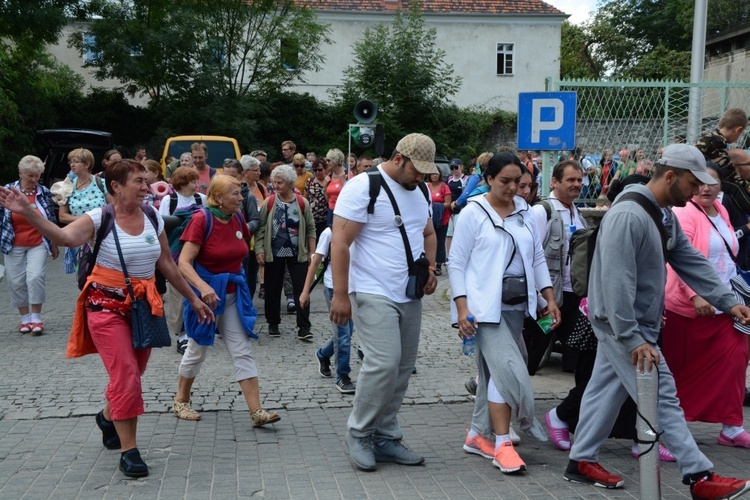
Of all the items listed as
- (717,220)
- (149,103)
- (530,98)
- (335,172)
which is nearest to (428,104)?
(149,103)

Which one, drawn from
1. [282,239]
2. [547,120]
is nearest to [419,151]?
[547,120]

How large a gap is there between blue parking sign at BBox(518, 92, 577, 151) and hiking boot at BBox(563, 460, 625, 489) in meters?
4.80

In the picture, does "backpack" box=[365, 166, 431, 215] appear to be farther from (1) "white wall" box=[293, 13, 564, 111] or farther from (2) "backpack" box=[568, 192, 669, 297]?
(1) "white wall" box=[293, 13, 564, 111]

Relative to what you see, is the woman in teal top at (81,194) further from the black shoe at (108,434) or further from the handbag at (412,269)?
the handbag at (412,269)

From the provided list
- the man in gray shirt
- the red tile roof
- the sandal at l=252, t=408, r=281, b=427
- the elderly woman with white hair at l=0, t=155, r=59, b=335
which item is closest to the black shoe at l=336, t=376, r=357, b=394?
the sandal at l=252, t=408, r=281, b=427

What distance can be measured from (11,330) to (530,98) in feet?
21.1

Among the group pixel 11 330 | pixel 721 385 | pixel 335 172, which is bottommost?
pixel 11 330

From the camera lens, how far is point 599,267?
474 cm

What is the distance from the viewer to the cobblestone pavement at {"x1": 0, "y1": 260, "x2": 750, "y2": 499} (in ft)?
16.4

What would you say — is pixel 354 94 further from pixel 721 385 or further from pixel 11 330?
pixel 721 385

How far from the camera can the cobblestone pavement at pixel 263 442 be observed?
500 centimetres

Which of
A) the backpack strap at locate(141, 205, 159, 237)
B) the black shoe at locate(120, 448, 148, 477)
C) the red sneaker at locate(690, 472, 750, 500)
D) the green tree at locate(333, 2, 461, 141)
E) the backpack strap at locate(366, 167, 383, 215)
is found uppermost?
the green tree at locate(333, 2, 461, 141)

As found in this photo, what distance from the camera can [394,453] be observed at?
5.47 m

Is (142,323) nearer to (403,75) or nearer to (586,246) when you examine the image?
(586,246)
